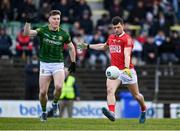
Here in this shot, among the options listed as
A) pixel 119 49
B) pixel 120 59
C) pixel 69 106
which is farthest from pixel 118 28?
pixel 69 106

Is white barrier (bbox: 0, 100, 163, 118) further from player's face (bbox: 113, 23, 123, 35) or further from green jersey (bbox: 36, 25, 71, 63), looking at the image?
player's face (bbox: 113, 23, 123, 35)

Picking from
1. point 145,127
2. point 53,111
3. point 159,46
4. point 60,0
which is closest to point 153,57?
point 159,46

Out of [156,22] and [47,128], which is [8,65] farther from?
[47,128]

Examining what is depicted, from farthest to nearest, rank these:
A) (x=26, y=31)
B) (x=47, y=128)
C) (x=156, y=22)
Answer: (x=156, y=22), (x=26, y=31), (x=47, y=128)

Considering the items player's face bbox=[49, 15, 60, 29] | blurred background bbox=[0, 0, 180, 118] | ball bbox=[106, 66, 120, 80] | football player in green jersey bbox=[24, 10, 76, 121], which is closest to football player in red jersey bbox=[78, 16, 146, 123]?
ball bbox=[106, 66, 120, 80]

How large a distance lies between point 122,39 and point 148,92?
41.1 ft

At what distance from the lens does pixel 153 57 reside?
32375mm

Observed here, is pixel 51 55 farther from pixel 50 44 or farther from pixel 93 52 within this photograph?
pixel 93 52

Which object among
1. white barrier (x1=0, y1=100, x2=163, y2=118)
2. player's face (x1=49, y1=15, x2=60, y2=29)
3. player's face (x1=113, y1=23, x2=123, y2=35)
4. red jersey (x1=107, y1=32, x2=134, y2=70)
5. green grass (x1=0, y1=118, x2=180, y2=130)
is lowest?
white barrier (x1=0, y1=100, x2=163, y2=118)

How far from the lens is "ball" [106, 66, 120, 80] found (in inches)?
744

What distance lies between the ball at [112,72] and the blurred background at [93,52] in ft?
35.8

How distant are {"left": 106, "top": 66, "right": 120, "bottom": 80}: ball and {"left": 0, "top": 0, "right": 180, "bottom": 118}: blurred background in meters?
10.9

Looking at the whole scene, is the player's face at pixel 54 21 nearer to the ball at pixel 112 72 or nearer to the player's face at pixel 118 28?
the player's face at pixel 118 28

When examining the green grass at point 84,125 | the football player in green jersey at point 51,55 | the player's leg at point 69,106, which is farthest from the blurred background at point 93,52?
the football player in green jersey at point 51,55
